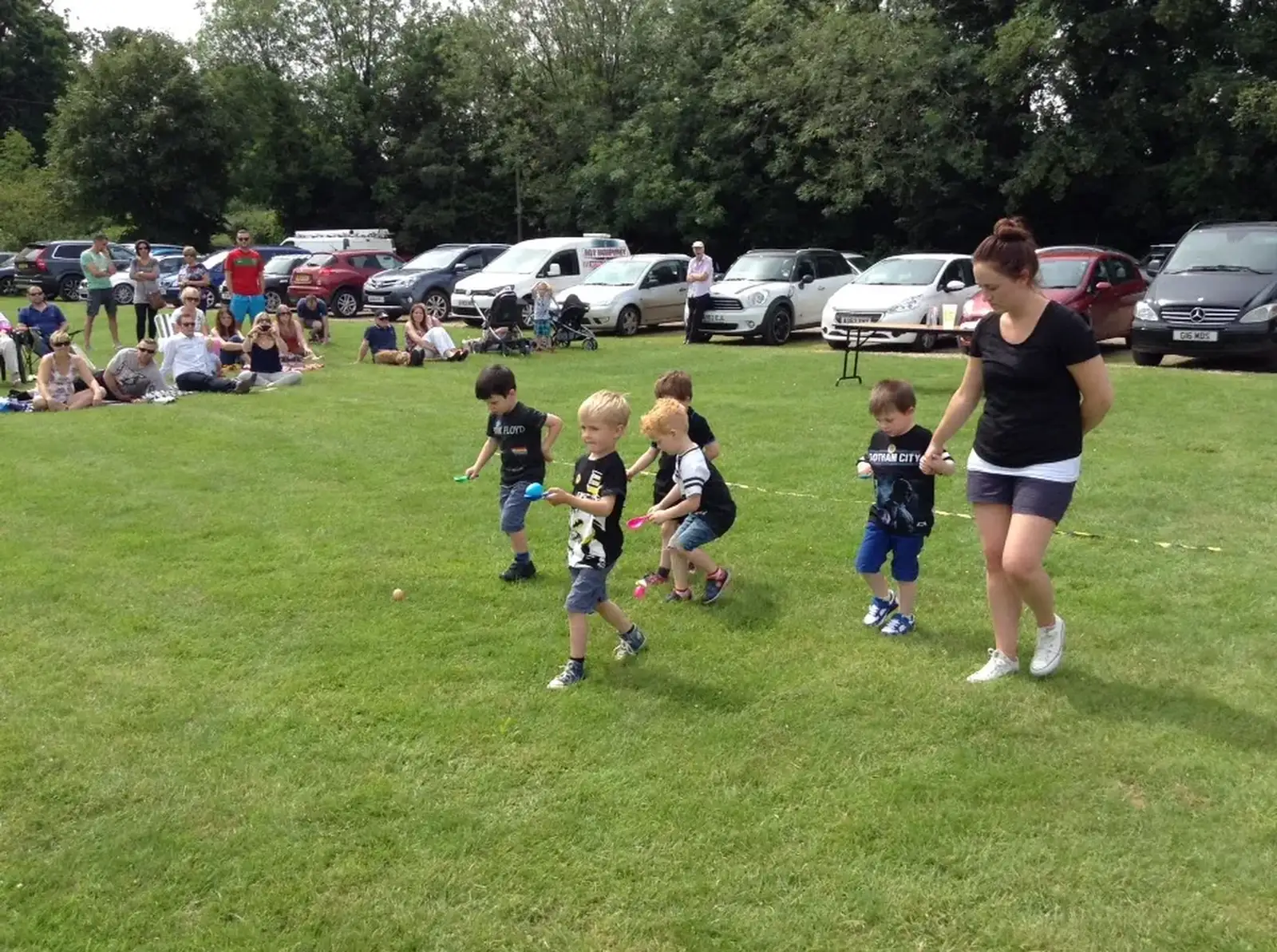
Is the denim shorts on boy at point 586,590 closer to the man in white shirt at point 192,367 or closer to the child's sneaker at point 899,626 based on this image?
the child's sneaker at point 899,626

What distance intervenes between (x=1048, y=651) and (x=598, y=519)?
202 cm

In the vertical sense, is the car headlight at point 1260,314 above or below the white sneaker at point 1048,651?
above

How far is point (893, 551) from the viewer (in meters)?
5.34

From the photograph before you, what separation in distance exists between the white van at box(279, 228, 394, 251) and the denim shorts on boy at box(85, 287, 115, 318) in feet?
43.9

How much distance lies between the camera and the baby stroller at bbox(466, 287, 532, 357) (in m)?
17.9

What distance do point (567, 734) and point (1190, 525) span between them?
4788 mm

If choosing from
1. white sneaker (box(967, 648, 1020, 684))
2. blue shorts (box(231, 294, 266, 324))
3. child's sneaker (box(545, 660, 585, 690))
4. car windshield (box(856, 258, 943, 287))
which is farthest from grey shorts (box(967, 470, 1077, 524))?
blue shorts (box(231, 294, 266, 324))

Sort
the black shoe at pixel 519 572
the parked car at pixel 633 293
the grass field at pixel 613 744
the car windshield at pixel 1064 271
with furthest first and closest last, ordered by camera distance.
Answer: the parked car at pixel 633 293 < the car windshield at pixel 1064 271 < the black shoe at pixel 519 572 < the grass field at pixel 613 744

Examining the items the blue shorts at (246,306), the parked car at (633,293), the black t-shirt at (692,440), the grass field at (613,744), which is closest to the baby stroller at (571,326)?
the parked car at (633,293)

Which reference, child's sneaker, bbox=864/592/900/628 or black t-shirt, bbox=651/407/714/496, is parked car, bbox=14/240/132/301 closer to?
black t-shirt, bbox=651/407/714/496

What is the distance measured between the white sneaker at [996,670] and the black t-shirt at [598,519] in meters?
1.65

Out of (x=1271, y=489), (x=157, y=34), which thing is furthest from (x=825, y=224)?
(x=157, y=34)

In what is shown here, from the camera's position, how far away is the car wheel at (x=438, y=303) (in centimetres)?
2356

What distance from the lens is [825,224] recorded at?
32.5m
